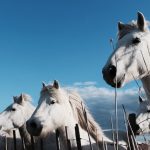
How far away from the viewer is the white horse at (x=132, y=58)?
159 inches

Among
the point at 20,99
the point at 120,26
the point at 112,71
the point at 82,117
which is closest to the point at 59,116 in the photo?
the point at 82,117

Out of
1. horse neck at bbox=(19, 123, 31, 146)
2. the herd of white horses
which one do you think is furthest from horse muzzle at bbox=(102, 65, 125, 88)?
horse neck at bbox=(19, 123, 31, 146)

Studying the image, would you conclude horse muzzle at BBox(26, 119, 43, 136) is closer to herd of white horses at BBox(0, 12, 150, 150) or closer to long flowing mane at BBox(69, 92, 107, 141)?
herd of white horses at BBox(0, 12, 150, 150)

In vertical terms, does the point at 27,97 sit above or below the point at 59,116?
above

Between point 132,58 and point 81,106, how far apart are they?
2.74 metres

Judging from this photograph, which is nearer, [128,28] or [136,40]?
[136,40]

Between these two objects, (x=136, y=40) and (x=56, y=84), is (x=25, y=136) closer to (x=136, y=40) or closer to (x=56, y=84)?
(x=56, y=84)

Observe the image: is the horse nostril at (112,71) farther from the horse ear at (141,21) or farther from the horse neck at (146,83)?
the horse ear at (141,21)

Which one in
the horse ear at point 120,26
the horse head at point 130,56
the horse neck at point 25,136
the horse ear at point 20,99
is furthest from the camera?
the horse ear at point 20,99

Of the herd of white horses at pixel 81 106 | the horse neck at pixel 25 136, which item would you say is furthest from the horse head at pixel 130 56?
the horse neck at pixel 25 136

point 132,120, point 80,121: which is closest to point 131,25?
point 132,120

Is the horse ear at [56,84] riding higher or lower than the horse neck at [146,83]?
higher

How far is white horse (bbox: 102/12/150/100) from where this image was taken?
4051mm

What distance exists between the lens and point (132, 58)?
14.5ft
